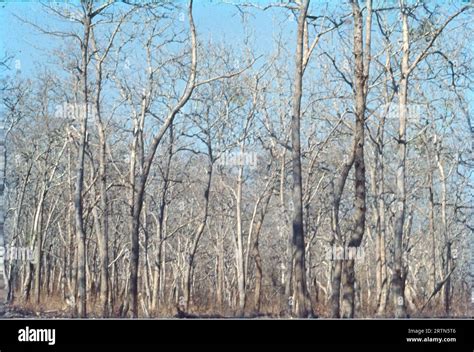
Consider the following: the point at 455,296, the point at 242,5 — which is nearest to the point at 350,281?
the point at 242,5

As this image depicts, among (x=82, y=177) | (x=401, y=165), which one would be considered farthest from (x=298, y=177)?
(x=82, y=177)

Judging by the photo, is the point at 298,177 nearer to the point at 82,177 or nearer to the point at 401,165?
the point at 401,165

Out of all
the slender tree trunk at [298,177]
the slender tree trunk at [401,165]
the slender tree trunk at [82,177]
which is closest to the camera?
the slender tree trunk at [298,177]

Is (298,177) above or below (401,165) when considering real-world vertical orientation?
below

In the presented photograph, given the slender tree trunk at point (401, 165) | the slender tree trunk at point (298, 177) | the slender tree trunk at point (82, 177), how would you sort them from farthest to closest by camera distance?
the slender tree trunk at point (82, 177), the slender tree trunk at point (401, 165), the slender tree trunk at point (298, 177)

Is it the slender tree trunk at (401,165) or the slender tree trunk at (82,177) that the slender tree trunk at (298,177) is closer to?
the slender tree trunk at (401,165)

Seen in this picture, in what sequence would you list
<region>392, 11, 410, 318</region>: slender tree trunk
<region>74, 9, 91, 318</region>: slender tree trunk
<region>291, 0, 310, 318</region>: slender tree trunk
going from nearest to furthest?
<region>291, 0, 310, 318</region>: slender tree trunk, <region>392, 11, 410, 318</region>: slender tree trunk, <region>74, 9, 91, 318</region>: slender tree trunk

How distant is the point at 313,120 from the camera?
14430mm

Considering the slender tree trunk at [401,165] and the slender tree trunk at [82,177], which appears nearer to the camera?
the slender tree trunk at [401,165]

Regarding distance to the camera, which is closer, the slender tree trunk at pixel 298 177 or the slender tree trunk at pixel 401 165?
the slender tree trunk at pixel 298 177

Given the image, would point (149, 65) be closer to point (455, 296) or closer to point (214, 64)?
point (214, 64)

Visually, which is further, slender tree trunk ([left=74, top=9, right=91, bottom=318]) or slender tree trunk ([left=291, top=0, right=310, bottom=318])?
slender tree trunk ([left=74, top=9, right=91, bottom=318])

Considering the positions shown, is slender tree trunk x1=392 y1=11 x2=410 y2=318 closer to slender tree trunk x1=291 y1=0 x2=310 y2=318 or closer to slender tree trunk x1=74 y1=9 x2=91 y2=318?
slender tree trunk x1=291 y1=0 x2=310 y2=318
